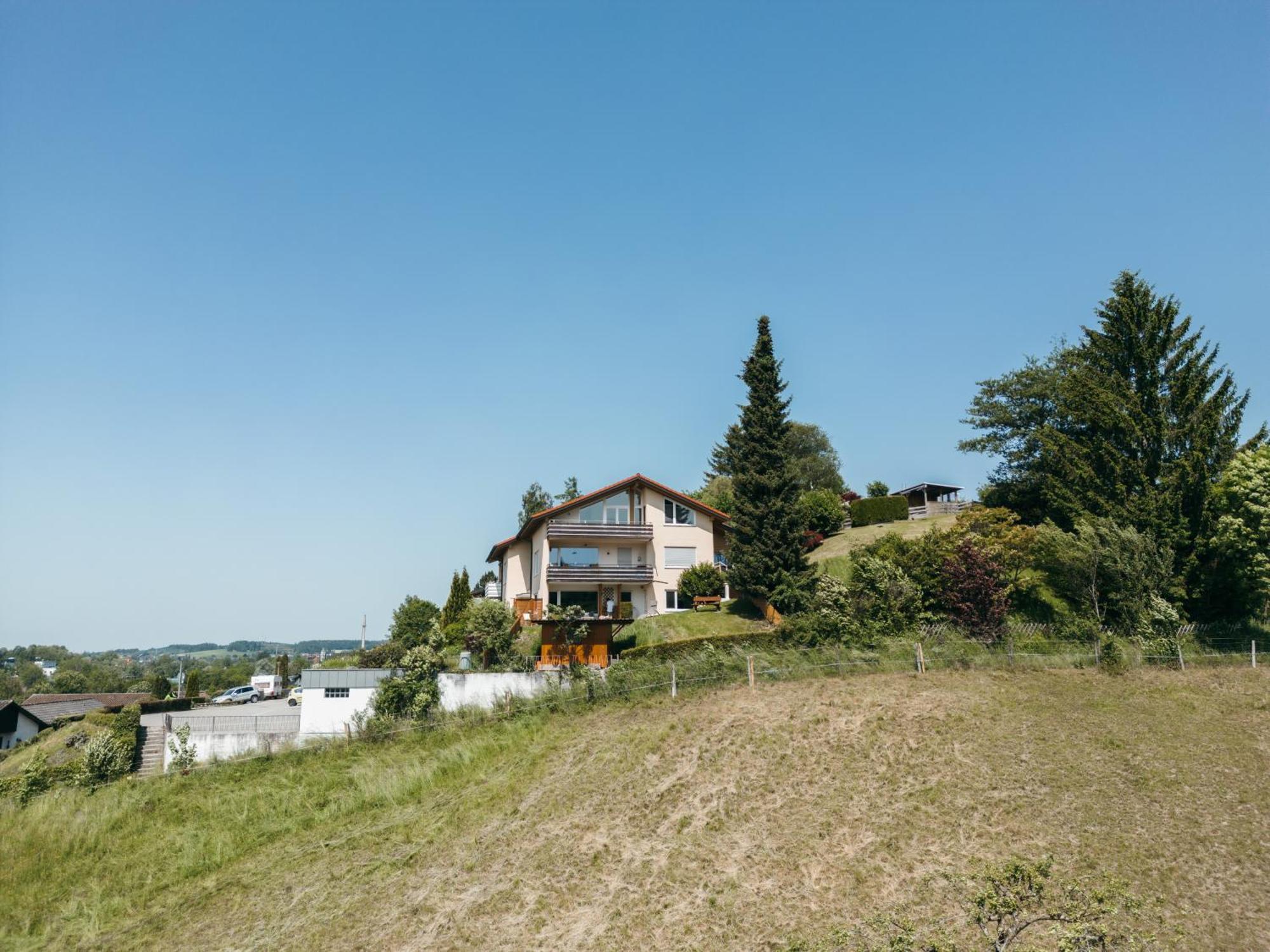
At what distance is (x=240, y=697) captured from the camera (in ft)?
202

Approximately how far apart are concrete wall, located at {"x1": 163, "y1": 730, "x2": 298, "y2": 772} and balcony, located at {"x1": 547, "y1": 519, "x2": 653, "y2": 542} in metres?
16.8

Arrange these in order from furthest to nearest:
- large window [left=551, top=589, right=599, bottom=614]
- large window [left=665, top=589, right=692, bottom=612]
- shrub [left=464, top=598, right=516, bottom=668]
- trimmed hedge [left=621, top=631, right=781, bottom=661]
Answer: large window [left=665, top=589, right=692, bottom=612] < large window [left=551, top=589, right=599, bottom=614] < shrub [left=464, top=598, right=516, bottom=668] < trimmed hedge [left=621, top=631, right=781, bottom=661]

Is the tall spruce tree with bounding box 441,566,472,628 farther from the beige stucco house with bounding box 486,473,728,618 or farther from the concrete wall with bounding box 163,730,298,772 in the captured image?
the concrete wall with bounding box 163,730,298,772

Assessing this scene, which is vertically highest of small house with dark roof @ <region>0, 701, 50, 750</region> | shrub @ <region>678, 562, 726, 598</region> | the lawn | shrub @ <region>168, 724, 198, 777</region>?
shrub @ <region>678, 562, 726, 598</region>

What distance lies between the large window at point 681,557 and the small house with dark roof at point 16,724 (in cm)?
5283

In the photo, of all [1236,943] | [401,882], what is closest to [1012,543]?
[1236,943]

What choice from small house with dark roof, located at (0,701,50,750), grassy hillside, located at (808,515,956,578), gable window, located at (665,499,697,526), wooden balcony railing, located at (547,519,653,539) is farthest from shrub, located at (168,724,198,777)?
small house with dark roof, located at (0,701,50,750)

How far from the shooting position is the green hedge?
56.0 meters

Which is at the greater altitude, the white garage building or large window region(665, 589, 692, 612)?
large window region(665, 589, 692, 612)

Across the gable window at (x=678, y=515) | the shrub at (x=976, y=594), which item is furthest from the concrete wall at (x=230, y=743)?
the shrub at (x=976, y=594)

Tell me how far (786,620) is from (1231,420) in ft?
73.3

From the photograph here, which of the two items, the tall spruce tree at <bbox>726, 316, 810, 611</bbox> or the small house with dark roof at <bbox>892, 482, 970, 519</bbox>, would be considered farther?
the small house with dark roof at <bbox>892, 482, 970, 519</bbox>

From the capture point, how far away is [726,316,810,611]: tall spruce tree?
128ft

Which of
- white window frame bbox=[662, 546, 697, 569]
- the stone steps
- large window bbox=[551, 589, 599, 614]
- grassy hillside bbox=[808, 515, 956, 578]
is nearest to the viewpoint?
the stone steps
